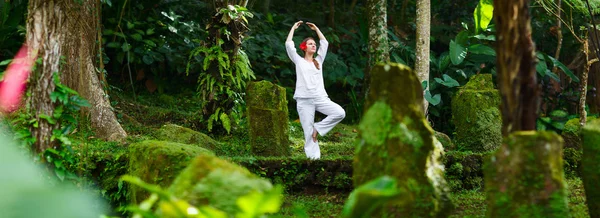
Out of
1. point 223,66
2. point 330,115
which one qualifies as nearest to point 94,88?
point 223,66

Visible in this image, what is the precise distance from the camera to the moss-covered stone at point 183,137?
9.55 m

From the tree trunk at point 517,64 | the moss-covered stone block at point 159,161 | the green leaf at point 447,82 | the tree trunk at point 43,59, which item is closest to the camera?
the tree trunk at point 517,64

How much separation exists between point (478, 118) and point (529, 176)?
19.2 ft

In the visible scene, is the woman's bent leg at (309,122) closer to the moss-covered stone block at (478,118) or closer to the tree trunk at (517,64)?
the moss-covered stone block at (478,118)

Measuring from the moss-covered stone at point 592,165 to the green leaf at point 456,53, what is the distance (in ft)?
24.7

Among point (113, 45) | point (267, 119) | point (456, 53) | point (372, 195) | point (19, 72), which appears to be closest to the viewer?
point (372, 195)

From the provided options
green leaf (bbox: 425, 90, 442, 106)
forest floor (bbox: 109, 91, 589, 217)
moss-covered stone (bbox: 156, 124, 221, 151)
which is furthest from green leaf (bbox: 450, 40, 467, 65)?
moss-covered stone (bbox: 156, 124, 221, 151)

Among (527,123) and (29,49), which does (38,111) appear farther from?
(527,123)

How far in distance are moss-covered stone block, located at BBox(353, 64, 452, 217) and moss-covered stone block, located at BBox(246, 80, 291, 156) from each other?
4.67m

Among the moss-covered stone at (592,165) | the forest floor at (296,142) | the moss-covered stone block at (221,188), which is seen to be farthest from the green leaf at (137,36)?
the moss-covered stone block at (221,188)

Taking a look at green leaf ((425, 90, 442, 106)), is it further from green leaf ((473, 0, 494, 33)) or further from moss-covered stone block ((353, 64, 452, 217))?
moss-covered stone block ((353, 64, 452, 217))

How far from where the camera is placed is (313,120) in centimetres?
926

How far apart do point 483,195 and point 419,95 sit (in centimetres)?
350

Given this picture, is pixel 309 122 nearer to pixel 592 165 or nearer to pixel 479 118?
pixel 479 118
